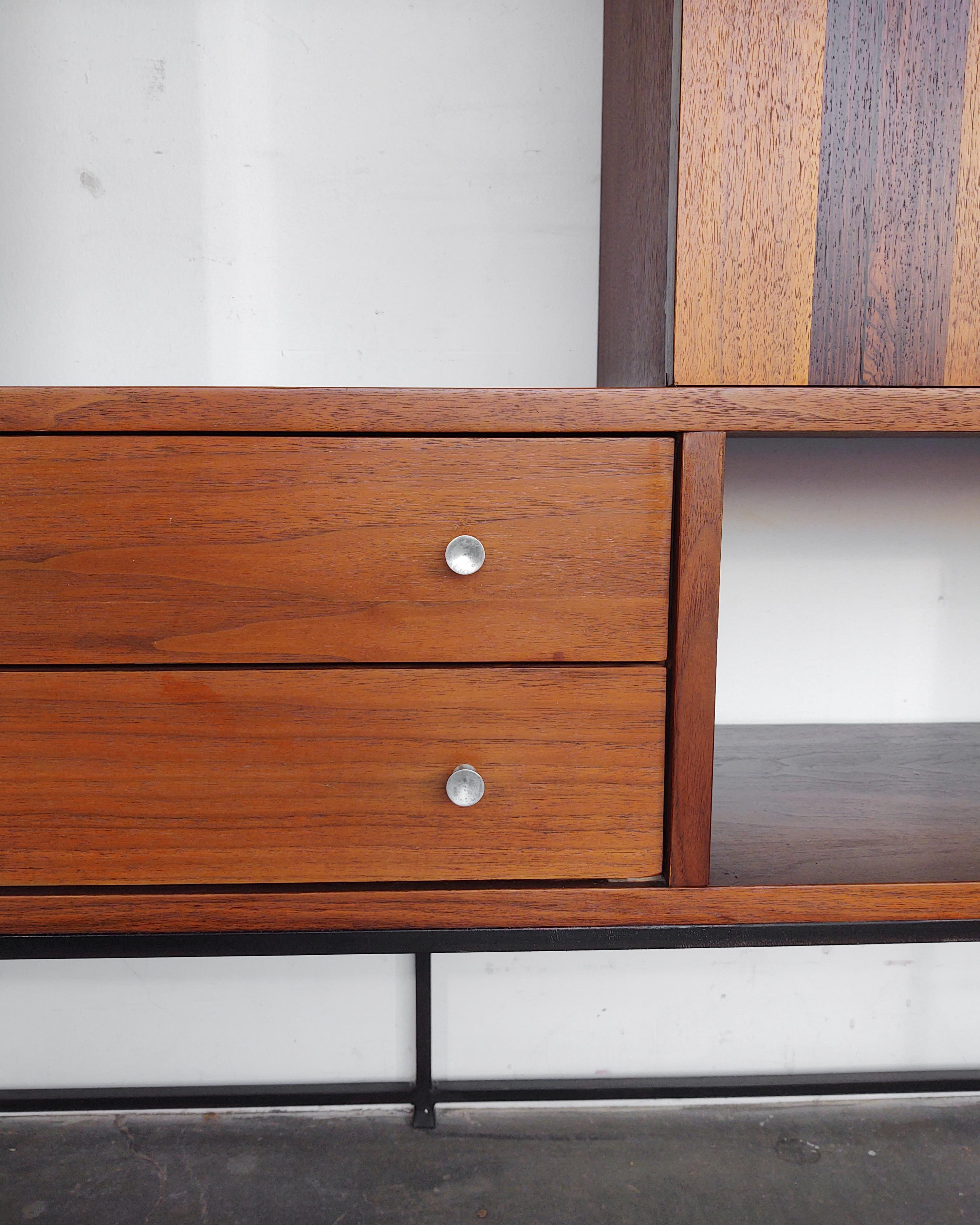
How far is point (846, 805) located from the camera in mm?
727

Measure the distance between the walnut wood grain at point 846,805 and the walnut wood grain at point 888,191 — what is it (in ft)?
1.12

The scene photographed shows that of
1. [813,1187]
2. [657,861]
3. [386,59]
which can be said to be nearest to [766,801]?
[657,861]

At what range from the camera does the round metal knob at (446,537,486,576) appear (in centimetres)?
53

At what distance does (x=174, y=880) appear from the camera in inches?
22.3

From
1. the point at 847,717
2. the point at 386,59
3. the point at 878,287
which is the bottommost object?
the point at 847,717

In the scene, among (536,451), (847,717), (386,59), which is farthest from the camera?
(847,717)

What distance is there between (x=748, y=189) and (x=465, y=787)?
43 cm

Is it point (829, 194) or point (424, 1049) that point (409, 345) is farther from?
point (424, 1049)

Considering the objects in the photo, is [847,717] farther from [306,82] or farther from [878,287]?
[306,82]

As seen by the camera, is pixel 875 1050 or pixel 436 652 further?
pixel 875 1050

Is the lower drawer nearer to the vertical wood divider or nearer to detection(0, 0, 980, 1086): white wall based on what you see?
the vertical wood divider

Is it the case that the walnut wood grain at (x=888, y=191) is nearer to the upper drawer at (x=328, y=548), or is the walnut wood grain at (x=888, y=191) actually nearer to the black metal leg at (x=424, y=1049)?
the upper drawer at (x=328, y=548)

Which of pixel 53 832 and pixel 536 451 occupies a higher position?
pixel 536 451

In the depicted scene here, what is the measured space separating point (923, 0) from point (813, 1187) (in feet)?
3.45
